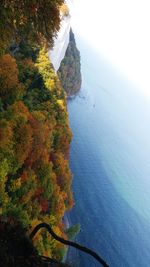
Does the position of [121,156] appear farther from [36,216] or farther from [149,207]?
[36,216]

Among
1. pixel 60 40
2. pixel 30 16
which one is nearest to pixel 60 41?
pixel 60 40

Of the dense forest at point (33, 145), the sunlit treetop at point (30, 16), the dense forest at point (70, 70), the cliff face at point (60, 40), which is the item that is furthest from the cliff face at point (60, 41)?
the sunlit treetop at point (30, 16)

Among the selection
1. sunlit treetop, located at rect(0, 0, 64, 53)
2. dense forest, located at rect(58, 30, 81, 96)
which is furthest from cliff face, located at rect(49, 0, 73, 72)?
sunlit treetop, located at rect(0, 0, 64, 53)

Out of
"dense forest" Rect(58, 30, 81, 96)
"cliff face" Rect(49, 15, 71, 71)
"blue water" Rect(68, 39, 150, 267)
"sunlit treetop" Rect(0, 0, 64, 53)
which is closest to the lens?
"sunlit treetop" Rect(0, 0, 64, 53)

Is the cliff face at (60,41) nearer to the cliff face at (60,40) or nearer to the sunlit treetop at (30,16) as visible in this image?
the cliff face at (60,40)

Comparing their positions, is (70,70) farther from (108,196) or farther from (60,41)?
(108,196)

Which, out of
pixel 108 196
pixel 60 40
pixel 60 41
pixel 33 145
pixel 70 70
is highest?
pixel 60 40

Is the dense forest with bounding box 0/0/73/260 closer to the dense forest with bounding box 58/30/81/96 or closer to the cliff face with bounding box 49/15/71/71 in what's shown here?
the cliff face with bounding box 49/15/71/71

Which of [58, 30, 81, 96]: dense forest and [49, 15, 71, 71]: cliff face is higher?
[49, 15, 71, 71]: cliff face
